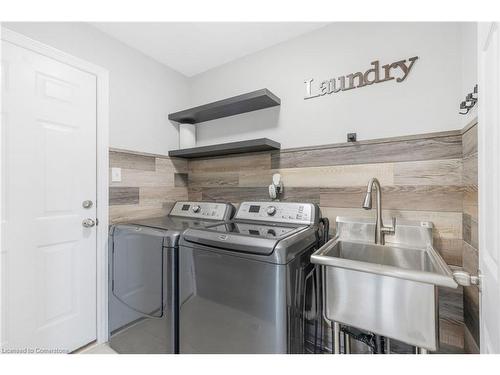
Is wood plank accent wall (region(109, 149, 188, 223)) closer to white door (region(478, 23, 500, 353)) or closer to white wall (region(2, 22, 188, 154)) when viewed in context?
white wall (region(2, 22, 188, 154))

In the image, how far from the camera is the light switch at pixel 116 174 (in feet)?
6.13

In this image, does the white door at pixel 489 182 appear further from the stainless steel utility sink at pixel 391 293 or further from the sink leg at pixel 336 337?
the sink leg at pixel 336 337

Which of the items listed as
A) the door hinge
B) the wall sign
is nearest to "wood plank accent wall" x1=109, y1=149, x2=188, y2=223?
the wall sign

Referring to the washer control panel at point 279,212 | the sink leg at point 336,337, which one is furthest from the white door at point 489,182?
the washer control panel at point 279,212

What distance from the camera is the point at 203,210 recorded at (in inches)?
82.3

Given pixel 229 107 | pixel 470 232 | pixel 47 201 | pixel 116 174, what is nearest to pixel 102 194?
pixel 116 174

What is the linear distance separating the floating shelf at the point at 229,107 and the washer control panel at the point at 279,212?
0.85 meters

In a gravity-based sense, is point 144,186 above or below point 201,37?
below

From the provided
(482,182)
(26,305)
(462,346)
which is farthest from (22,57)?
(462,346)

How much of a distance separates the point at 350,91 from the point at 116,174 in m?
1.94

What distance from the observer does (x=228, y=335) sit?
3.98 feet

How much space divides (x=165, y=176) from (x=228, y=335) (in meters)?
1.60

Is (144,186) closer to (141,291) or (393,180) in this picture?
(141,291)

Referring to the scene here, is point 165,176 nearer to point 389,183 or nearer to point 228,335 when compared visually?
point 228,335
